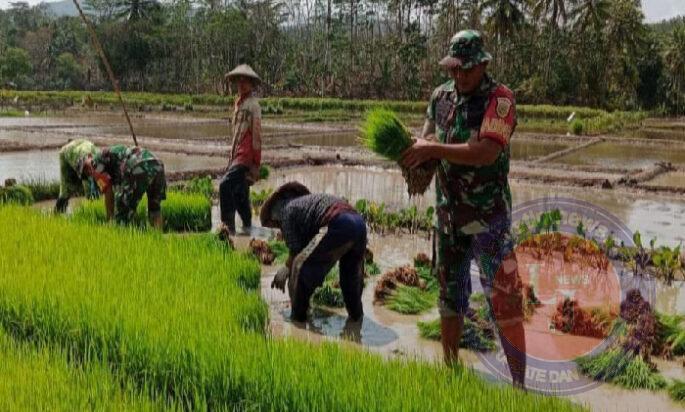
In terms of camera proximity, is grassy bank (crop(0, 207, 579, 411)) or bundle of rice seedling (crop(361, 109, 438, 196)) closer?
grassy bank (crop(0, 207, 579, 411))

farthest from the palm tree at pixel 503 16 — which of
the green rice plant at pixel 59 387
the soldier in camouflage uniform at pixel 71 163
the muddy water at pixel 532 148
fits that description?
the green rice plant at pixel 59 387

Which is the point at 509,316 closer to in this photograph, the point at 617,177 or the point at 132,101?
the point at 617,177

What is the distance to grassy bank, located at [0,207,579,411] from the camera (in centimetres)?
257

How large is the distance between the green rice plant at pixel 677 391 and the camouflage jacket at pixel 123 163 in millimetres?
3831

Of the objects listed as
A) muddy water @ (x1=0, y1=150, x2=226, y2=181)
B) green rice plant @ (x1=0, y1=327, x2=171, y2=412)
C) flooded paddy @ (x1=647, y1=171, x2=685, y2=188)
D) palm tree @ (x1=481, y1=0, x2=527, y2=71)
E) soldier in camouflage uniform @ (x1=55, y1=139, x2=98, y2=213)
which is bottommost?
flooded paddy @ (x1=647, y1=171, x2=685, y2=188)

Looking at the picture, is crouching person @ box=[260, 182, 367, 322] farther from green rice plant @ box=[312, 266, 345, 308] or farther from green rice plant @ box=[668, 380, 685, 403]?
green rice plant @ box=[668, 380, 685, 403]

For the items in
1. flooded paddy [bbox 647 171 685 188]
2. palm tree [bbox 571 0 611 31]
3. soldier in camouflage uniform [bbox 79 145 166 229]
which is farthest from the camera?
palm tree [bbox 571 0 611 31]

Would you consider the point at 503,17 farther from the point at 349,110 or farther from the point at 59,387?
the point at 59,387

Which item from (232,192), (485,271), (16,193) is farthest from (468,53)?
(16,193)

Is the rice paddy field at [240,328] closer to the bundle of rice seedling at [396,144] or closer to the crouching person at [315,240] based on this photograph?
the bundle of rice seedling at [396,144]

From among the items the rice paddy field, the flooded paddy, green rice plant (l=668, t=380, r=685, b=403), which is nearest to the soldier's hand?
the rice paddy field

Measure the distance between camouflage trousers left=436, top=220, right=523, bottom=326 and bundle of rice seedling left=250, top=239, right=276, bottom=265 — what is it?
99.4 inches

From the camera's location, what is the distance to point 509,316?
322 centimetres

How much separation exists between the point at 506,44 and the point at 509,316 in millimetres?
38110
